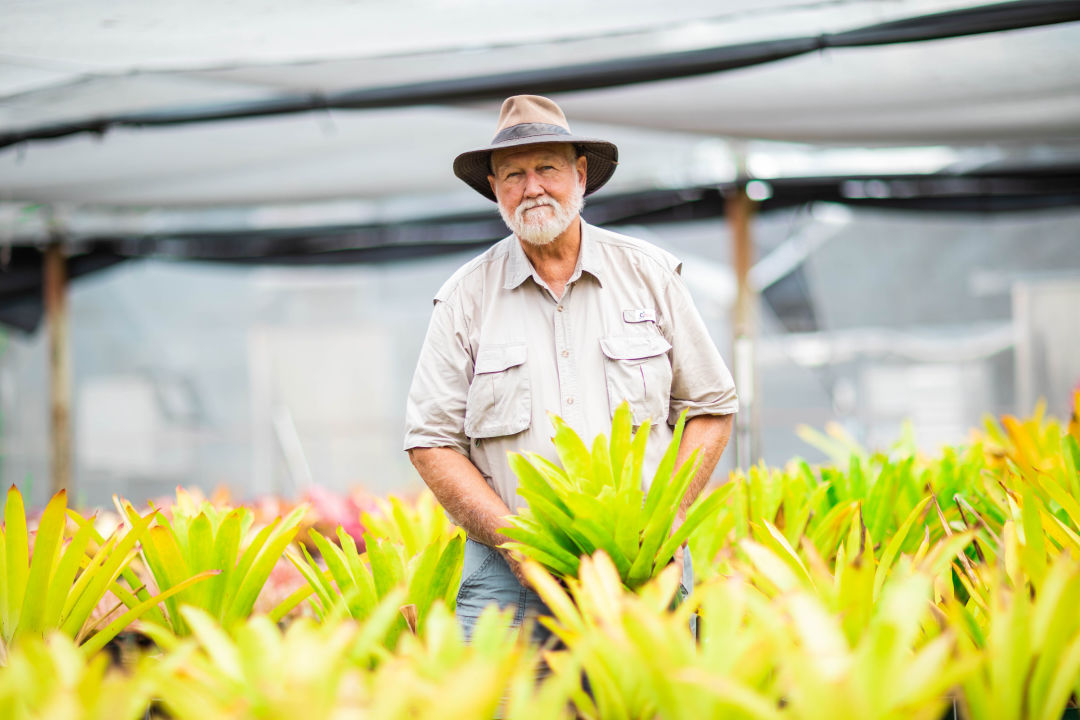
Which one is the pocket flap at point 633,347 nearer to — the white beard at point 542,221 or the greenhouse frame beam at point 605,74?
the white beard at point 542,221

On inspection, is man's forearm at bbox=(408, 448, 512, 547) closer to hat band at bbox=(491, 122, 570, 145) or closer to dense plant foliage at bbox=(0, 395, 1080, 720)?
dense plant foliage at bbox=(0, 395, 1080, 720)

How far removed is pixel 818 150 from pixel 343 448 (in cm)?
406

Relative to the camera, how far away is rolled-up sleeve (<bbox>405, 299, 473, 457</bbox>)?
1.77m

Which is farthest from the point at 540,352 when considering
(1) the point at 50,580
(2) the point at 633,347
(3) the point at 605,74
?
(3) the point at 605,74

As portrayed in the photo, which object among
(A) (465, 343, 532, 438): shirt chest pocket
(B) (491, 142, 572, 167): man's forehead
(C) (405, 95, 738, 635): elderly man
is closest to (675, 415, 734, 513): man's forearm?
(C) (405, 95, 738, 635): elderly man

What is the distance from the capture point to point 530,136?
1811 mm

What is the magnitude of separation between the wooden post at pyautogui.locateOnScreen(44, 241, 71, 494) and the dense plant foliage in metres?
4.09

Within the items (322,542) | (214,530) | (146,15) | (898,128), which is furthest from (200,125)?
(898,128)

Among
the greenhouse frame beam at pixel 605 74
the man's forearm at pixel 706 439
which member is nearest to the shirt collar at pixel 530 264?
the man's forearm at pixel 706 439

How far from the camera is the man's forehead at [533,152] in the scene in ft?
6.08

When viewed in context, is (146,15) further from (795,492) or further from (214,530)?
(795,492)

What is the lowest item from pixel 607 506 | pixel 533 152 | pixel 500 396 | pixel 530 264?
pixel 607 506

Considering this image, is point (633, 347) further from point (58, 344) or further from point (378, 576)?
point (58, 344)

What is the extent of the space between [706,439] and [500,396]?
0.39m
